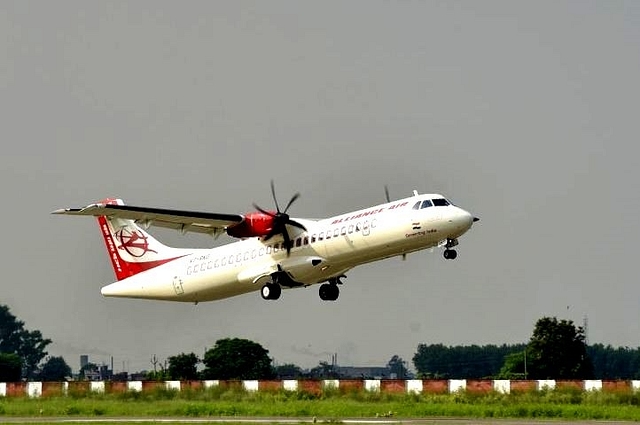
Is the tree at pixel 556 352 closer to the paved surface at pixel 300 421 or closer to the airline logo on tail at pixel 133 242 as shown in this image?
the airline logo on tail at pixel 133 242

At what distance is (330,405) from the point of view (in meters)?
43.6

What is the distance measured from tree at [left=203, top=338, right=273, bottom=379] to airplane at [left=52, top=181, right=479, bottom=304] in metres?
8.70

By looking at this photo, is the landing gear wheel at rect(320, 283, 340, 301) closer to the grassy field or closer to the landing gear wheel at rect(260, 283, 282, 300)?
the landing gear wheel at rect(260, 283, 282, 300)

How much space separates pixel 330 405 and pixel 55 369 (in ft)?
135

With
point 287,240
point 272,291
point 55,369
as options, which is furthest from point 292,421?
point 55,369

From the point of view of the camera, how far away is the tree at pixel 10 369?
6169 centimetres

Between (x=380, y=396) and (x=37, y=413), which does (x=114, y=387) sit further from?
(x=380, y=396)

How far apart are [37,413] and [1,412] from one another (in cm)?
127

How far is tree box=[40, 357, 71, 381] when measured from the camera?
80.9 metres

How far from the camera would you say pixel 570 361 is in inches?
2453

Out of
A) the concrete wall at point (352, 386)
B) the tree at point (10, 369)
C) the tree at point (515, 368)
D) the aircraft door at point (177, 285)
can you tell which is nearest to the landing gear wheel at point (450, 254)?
the concrete wall at point (352, 386)

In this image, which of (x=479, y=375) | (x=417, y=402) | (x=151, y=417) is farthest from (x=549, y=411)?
(x=479, y=375)

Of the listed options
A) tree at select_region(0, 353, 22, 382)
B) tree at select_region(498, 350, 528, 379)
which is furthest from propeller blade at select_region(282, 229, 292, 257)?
tree at select_region(0, 353, 22, 382)

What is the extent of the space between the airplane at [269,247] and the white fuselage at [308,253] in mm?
31
